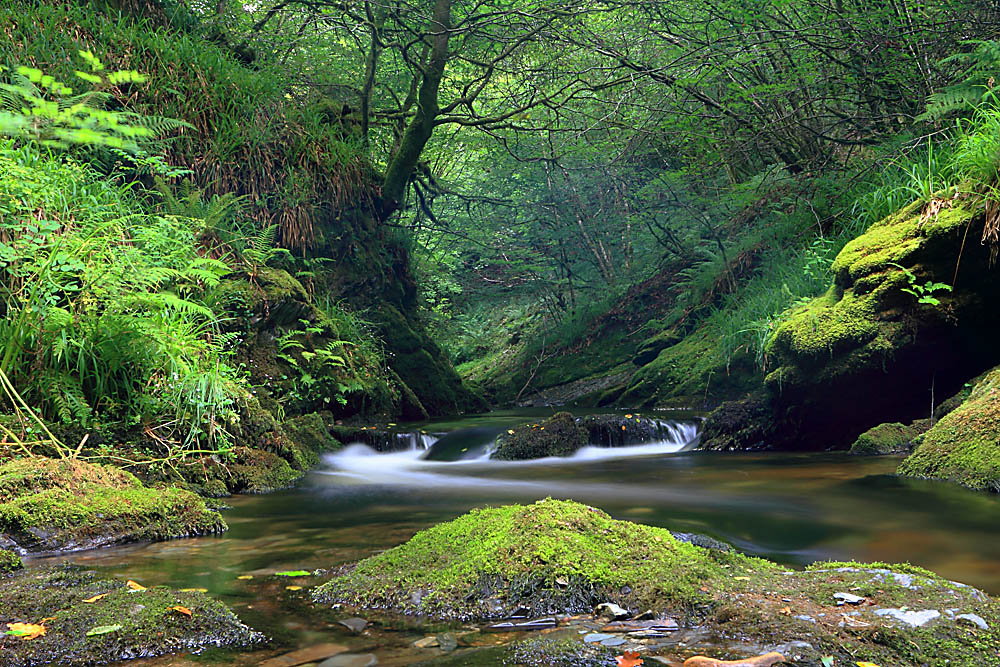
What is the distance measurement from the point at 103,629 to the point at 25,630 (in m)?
0.21

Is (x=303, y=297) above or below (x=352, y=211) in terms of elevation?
below

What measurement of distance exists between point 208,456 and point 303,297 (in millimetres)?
3743

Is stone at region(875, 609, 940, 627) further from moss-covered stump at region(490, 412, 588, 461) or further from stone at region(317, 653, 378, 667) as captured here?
moss-covered stump at region(490, 412, 588, 461)

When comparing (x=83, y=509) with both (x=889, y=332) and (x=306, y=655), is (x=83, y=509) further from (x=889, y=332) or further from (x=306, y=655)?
(x=889, y=332)

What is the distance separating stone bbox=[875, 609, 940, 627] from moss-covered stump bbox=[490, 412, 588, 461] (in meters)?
5.60

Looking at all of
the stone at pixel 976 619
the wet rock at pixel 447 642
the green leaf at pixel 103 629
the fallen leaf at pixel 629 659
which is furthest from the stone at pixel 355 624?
the stone at pixel 976 619

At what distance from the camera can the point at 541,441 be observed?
7.80m

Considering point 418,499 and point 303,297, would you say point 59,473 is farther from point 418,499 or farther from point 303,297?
point 303,297

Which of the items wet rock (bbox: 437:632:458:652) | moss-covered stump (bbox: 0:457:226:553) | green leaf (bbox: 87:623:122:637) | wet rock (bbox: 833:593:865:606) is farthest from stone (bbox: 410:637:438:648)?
moss-covered stump (bbox: 0:457:226:553)

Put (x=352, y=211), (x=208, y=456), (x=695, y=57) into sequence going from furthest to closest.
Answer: (x=352, y=211), (x=695, y=57), (x=208, y=456)

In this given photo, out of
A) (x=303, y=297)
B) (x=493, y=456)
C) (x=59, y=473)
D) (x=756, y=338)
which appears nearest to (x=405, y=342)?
(x=303, y=297)

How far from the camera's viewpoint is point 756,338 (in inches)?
355

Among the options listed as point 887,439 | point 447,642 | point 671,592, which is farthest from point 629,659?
point 887,439

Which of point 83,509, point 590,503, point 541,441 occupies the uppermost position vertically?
point 83,509
